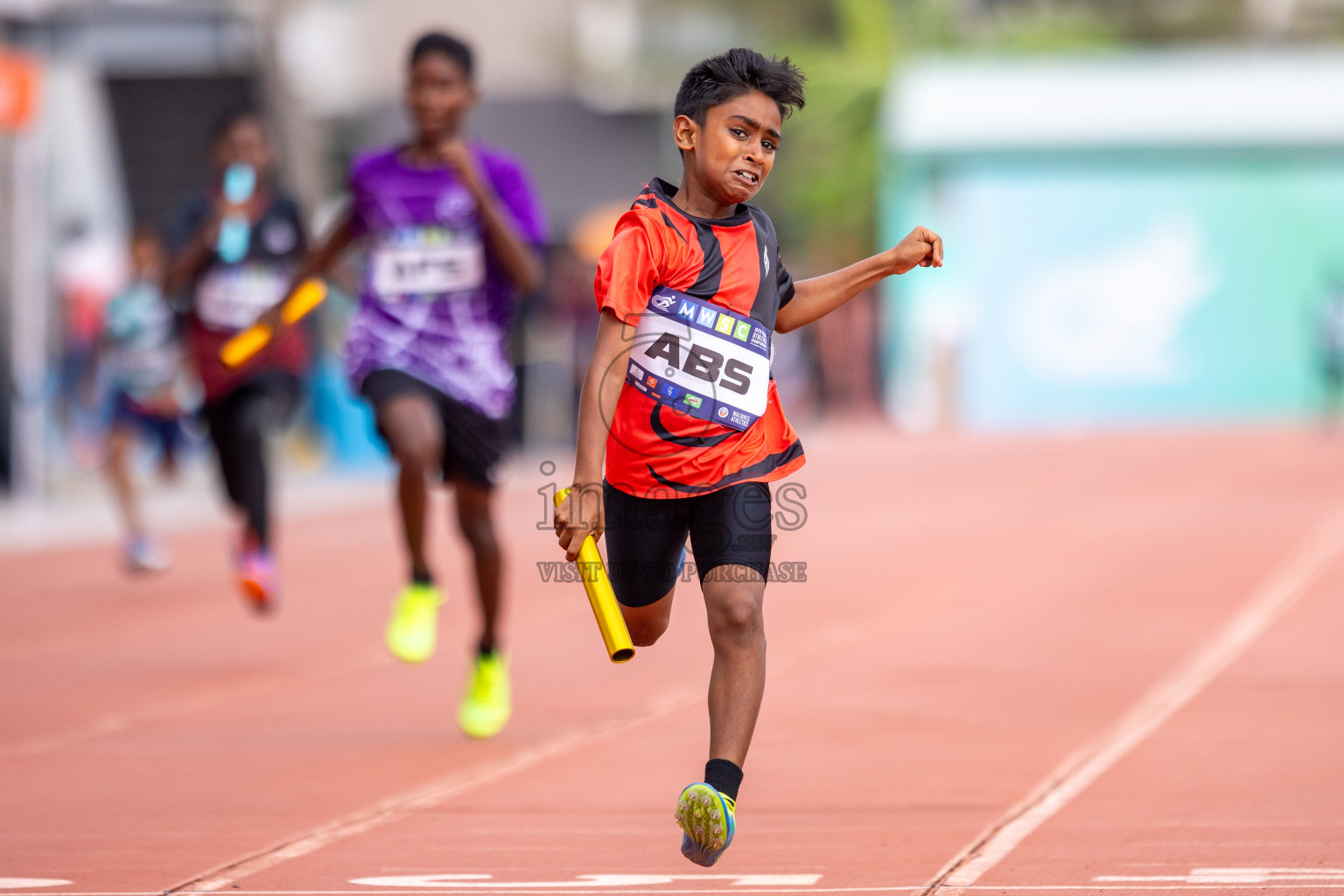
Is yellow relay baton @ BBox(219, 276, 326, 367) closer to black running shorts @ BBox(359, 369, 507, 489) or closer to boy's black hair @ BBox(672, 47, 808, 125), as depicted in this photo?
Answer: black running shorts @ BBox(359, 369, 507, 489)

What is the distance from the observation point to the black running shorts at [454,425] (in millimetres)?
7066

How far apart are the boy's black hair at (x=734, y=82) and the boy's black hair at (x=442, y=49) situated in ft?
7.34

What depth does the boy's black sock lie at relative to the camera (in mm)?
4637

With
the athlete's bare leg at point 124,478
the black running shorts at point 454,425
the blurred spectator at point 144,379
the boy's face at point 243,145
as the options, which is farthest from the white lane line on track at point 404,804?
the blurred spectator at point 144,379

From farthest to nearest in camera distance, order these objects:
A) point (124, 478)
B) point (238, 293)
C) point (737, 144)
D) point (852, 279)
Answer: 1. point (124, 478)
2. point (238, 293)
3. point (852, 279)
4. point (737, 144)

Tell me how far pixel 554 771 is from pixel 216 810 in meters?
1.04

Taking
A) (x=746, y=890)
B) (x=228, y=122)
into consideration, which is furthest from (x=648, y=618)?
(x=228, y=122)

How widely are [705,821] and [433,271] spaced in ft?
10.2

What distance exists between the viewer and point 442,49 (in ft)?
23.1

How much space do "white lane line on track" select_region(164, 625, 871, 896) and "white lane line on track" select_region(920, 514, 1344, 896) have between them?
68cm

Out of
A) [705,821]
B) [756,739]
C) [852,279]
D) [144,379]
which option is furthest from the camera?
[144,379]

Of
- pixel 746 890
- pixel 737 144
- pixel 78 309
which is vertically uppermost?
pixel 737 144

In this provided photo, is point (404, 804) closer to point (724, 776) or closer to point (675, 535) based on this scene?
point (675, 535)

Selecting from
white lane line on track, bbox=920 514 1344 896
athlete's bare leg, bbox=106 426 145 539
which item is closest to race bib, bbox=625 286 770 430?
white lane line on track, bbox=920 514 1344 896
